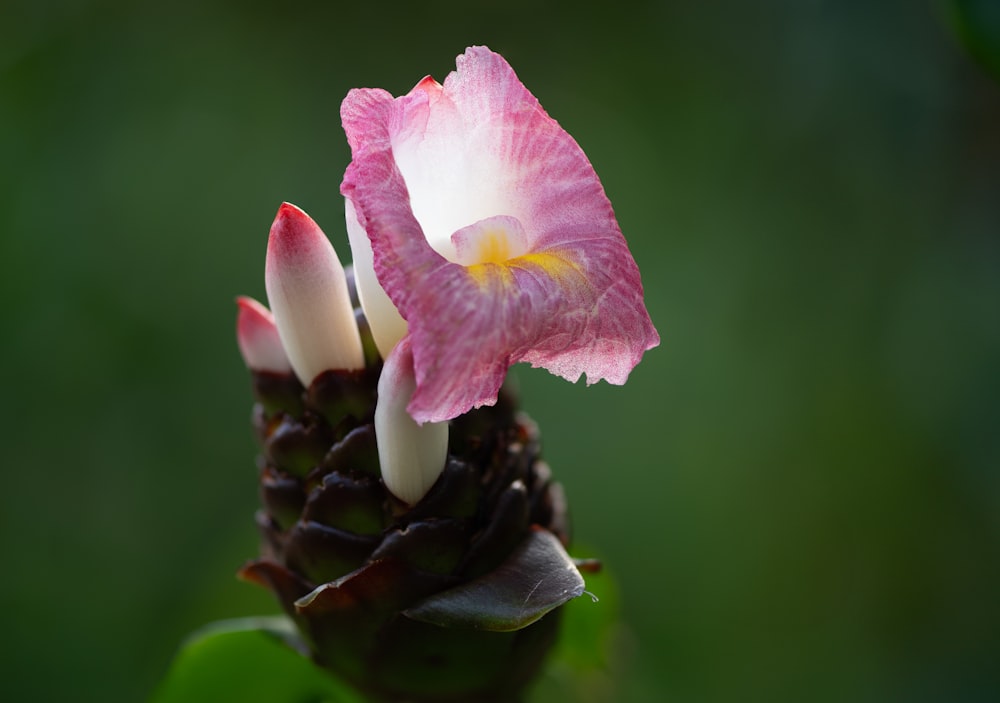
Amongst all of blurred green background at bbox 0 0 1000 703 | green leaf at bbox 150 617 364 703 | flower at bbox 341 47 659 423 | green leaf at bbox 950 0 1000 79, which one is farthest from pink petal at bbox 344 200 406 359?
blurred green background at bbox 0 0 1000 703

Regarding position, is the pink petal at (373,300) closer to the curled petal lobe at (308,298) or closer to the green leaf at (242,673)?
the curled petal lobe at (308,298)

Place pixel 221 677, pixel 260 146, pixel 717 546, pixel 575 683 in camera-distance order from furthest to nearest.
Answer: pixel 260 146 < pixel 717 546 < pixel 575 683 < pixel 221 677

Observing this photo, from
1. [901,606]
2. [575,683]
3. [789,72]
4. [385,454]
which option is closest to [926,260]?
[789,72]

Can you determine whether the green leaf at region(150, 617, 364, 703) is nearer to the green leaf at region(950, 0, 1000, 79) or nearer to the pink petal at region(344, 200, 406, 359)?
the pink petal at region(344, 200, 406, 359)

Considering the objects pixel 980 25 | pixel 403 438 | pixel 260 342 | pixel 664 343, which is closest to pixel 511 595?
pixel 403 438

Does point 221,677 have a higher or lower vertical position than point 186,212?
lower

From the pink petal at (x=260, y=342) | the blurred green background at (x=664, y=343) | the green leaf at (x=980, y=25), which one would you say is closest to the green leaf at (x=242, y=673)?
the pink petal at (x=260, y=342)

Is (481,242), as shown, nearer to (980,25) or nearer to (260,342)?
(260,342)

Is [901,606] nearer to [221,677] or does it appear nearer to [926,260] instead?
[926,260]
